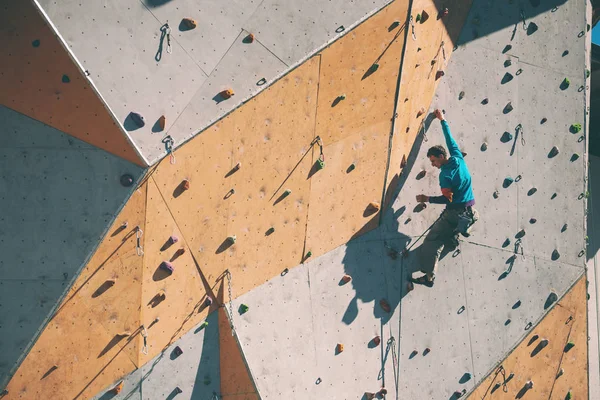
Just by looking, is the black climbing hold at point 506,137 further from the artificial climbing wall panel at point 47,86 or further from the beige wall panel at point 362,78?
the artificial climbing wall panel at point 47,86

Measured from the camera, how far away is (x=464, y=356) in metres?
9.84

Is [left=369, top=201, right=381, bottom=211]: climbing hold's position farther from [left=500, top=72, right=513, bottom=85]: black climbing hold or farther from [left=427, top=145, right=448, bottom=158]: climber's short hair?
[left=500, top=72, right=513, bottom=85]: black climbing hold

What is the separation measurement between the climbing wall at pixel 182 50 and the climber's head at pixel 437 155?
67.2 inches

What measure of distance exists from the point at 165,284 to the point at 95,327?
Result: 80 centimetres

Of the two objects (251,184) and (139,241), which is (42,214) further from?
(251,184)

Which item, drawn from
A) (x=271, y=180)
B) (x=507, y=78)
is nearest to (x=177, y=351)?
(x=271, y=180)

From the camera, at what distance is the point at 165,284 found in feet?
26.1

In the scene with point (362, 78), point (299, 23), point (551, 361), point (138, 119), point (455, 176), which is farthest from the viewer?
point (551, 361)

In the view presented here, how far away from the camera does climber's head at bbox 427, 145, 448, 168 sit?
29.2 ft

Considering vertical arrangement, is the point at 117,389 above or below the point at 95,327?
below

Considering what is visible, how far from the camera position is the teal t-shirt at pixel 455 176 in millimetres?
8820

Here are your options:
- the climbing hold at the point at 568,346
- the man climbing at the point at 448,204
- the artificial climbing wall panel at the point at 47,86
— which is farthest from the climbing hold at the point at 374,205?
the climbing hold at the point at 568,346

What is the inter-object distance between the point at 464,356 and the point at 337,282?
2.13 m

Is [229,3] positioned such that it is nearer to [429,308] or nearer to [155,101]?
[155,101]
